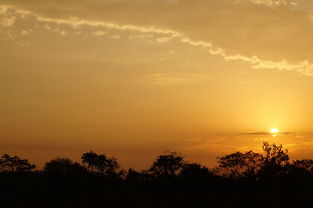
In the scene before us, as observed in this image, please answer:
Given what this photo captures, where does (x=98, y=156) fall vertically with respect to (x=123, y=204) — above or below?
above

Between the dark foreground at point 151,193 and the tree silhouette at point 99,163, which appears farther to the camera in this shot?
the tree silhouette at point 99,163

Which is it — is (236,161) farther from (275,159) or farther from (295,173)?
(295,173)

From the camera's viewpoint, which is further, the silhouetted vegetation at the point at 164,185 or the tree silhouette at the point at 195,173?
the tree silhouette at the point at 195,173

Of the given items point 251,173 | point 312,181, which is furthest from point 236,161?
point 312,181

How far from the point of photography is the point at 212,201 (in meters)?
42.7

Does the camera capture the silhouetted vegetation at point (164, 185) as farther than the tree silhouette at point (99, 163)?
No

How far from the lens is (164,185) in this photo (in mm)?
63094

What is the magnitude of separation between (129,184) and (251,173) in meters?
26.9

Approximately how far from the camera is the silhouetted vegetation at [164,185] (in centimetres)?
4212

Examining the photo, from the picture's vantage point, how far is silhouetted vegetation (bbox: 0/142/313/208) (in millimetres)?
42125

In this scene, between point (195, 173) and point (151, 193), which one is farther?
point (195, 173)

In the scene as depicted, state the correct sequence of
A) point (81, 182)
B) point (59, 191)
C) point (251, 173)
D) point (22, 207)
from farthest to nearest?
1. point (251, 173)
2. point (81, 182)
3. point (59, 191)
4. point (22, 207)

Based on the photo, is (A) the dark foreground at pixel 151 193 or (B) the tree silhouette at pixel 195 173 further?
(B) the tree silhouette at pixel 195 173

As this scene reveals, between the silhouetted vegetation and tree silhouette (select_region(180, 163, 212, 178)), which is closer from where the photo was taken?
the silhouetted vegetation
